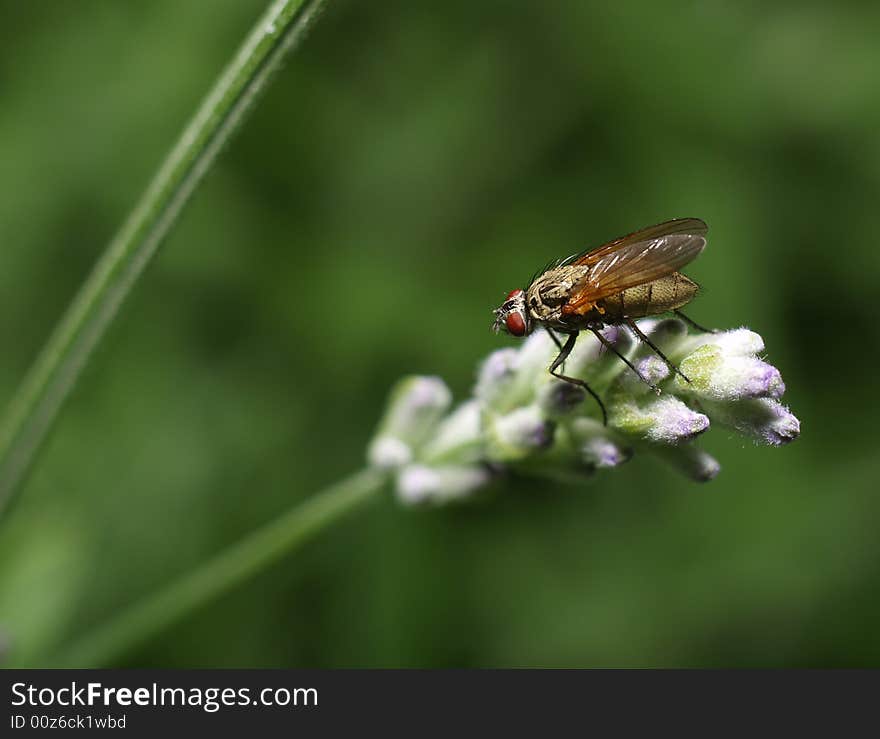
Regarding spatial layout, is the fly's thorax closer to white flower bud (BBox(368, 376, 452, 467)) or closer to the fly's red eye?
the fly's red eye

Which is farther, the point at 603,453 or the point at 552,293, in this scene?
the point at 552,293

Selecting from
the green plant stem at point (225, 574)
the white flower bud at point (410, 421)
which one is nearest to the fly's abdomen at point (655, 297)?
the white flower bud at point (410, 421)

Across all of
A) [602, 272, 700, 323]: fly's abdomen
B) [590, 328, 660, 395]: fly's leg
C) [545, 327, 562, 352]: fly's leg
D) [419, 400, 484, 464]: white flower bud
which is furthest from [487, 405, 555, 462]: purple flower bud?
[602, 272, 700, 323]: fly's abdomen

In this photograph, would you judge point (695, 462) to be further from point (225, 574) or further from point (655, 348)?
point (225, 574)

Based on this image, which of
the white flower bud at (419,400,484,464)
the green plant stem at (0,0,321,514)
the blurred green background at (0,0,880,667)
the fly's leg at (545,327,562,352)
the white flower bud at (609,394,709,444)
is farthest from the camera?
the blurred green background at (0,0,880,667)

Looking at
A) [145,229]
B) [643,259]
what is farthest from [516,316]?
[145,229]

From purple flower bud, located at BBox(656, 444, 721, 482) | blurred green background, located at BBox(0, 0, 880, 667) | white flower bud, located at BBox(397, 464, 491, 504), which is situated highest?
blurred green background, located at BBox(0, 0, 880, 667)

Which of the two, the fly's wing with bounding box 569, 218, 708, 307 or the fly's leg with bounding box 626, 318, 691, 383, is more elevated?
the fly's wing with bounding box 569, 218, 708, 307

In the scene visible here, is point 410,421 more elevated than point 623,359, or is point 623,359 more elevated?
point 410,421

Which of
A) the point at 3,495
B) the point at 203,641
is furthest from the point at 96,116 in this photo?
the point at 3,495
